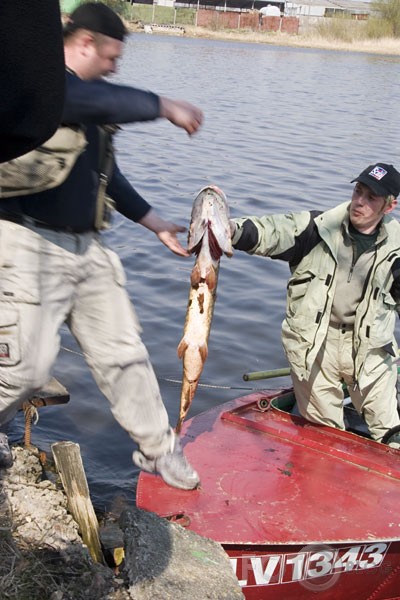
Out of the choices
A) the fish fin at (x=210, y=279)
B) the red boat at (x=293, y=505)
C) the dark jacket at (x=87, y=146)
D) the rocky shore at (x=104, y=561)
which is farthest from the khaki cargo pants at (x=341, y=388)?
the dark jacket at (x=87, y=146)

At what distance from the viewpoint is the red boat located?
178 inches

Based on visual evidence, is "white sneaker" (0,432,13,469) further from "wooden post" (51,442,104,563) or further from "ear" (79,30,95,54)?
"ear" (79,30,95,54)

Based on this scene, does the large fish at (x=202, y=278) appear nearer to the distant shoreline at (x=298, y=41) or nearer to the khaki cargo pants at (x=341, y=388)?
the khaki cargo pants at (x=341, y=388)

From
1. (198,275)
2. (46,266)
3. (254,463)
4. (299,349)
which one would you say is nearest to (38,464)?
(254,463)

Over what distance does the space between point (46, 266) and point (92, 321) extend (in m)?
0.27

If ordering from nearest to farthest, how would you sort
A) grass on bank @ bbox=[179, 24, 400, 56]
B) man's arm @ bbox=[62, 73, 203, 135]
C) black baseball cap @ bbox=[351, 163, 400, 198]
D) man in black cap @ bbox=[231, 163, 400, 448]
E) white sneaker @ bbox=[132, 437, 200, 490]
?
1. man's arm @ bbox=[62, 73, 203, 135]
2. white sneaker @ bbox=[132, 437, 200, 490]
3. black baseball cap @ bbox=[351, 163, 400, 198]
4. man in black cap @ bbox=[231, 163, 400, 448]
5. grass on bank @ bbox=[179, 24, 400, 56]

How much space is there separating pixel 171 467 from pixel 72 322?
67cm

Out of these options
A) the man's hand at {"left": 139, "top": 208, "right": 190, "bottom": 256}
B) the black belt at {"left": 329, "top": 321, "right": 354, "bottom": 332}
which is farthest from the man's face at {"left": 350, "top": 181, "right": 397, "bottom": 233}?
the man's hand at {"left": 139, "top": 208, "right": 190, "bottom": 256}

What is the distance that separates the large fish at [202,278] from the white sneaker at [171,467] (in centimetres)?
72

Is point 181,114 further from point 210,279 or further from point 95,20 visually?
point 210,279

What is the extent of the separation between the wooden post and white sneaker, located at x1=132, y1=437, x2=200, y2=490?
122 cm

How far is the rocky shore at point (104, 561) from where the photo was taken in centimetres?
371

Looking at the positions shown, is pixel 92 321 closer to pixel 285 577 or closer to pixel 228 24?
pixel 285 577

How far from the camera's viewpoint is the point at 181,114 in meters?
2.90
